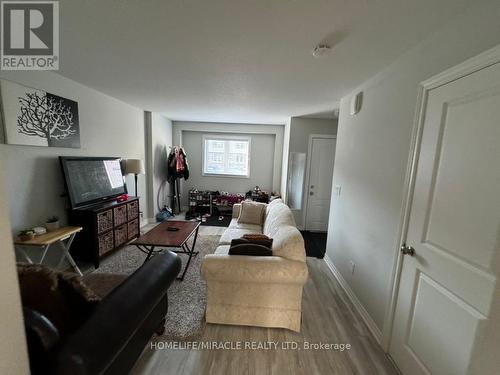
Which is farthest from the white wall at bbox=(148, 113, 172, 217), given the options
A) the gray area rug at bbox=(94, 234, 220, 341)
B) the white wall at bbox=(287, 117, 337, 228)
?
the white wall at bbox=(287, 117, 337, 228)

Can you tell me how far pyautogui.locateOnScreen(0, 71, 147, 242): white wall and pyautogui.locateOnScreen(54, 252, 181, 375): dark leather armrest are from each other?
4.29 ft

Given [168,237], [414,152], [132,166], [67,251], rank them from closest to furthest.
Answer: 1. [414,152]
2. [67,251]
3. [168,237]
4. [132,166]

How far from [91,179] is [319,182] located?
13.0 feet

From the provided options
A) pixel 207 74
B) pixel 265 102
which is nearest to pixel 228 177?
pixel 265 102

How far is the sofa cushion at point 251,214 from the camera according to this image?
342 cm

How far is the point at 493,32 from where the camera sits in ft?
3.39

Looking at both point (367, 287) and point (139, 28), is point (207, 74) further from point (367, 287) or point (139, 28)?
point (367, 287)

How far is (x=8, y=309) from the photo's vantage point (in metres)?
0.54

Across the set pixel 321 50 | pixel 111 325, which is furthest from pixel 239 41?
pixel 111 325

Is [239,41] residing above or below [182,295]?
above

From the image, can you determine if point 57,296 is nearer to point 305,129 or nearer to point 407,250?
point 407,250

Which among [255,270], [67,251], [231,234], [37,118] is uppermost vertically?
[37,118]

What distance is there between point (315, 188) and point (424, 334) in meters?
3.17

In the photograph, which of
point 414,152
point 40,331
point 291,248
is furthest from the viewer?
point 291,248
